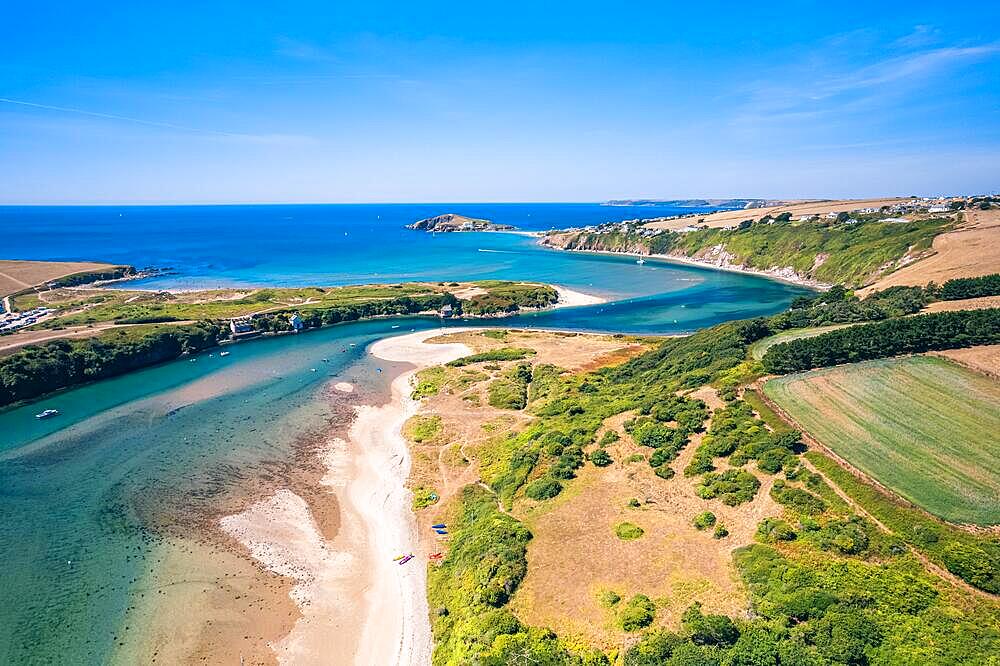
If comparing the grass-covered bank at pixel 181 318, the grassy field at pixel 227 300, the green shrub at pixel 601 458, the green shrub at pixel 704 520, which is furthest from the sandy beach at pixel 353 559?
the grassy field at pixel 227 300

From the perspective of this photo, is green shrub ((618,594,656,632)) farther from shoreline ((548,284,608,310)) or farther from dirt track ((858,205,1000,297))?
shoreline ((548,284,608,310))

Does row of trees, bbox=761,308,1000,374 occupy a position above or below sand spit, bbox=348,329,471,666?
above

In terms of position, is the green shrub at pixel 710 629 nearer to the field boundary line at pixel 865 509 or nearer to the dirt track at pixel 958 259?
the field boundary line at pixel 865 509

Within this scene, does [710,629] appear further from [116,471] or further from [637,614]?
[116,471]

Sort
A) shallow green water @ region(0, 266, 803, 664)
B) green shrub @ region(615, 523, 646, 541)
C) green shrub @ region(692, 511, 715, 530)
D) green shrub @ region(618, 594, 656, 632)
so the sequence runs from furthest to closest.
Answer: shallow green water @ region(0, 266, 803, 664)
green shrub @ region(615, 523, 646, 541)
green shrub @ region(692, 511, 715, 530)
green shrub @ region(618, 594, 656, 632)

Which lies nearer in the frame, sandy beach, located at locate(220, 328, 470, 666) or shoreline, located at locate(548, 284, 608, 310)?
sandy beach, located at locate(220, 328, 470, 666)

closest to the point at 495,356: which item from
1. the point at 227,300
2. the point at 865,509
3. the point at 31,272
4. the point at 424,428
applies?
the point at 424,428

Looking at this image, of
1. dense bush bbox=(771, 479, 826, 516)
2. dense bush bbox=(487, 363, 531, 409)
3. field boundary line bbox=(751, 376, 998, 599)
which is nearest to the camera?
field boundary line bbox=(751, 376, 998, 599)

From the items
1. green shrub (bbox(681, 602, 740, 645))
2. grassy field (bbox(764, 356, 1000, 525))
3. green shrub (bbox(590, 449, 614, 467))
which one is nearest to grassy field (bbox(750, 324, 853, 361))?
grassy field (bbox(764, 356, 1000, 525))
